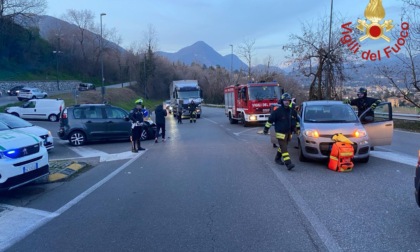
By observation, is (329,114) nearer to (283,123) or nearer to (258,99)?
(283,123)

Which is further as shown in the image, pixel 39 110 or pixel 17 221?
pixel 39 110

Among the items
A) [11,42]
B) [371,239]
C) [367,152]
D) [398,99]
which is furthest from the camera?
[11,42]

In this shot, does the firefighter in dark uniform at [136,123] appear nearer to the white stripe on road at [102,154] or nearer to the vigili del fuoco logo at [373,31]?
the white stripe on road at [102,154]

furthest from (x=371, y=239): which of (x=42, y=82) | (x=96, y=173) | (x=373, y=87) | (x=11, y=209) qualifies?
(x=42, y=82)

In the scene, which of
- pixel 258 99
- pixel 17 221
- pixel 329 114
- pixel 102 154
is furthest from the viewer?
pixel 258 99

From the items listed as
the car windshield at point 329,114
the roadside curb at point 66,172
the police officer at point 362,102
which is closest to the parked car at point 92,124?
the roadside curb at point 66,172

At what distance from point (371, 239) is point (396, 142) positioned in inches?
433

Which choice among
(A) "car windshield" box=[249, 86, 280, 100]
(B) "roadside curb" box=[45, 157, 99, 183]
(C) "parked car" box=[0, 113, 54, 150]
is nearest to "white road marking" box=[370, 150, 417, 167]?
(B) "roadside curb" box=[45, 157, 99, 183]

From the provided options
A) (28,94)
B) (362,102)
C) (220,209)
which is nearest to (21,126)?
(220,209)

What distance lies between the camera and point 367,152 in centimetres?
945

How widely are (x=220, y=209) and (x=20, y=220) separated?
3.15 meters

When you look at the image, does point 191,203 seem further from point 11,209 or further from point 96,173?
point 96,173

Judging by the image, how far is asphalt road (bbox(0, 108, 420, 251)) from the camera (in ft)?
15.7

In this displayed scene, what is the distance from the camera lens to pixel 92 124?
53.6 feet
